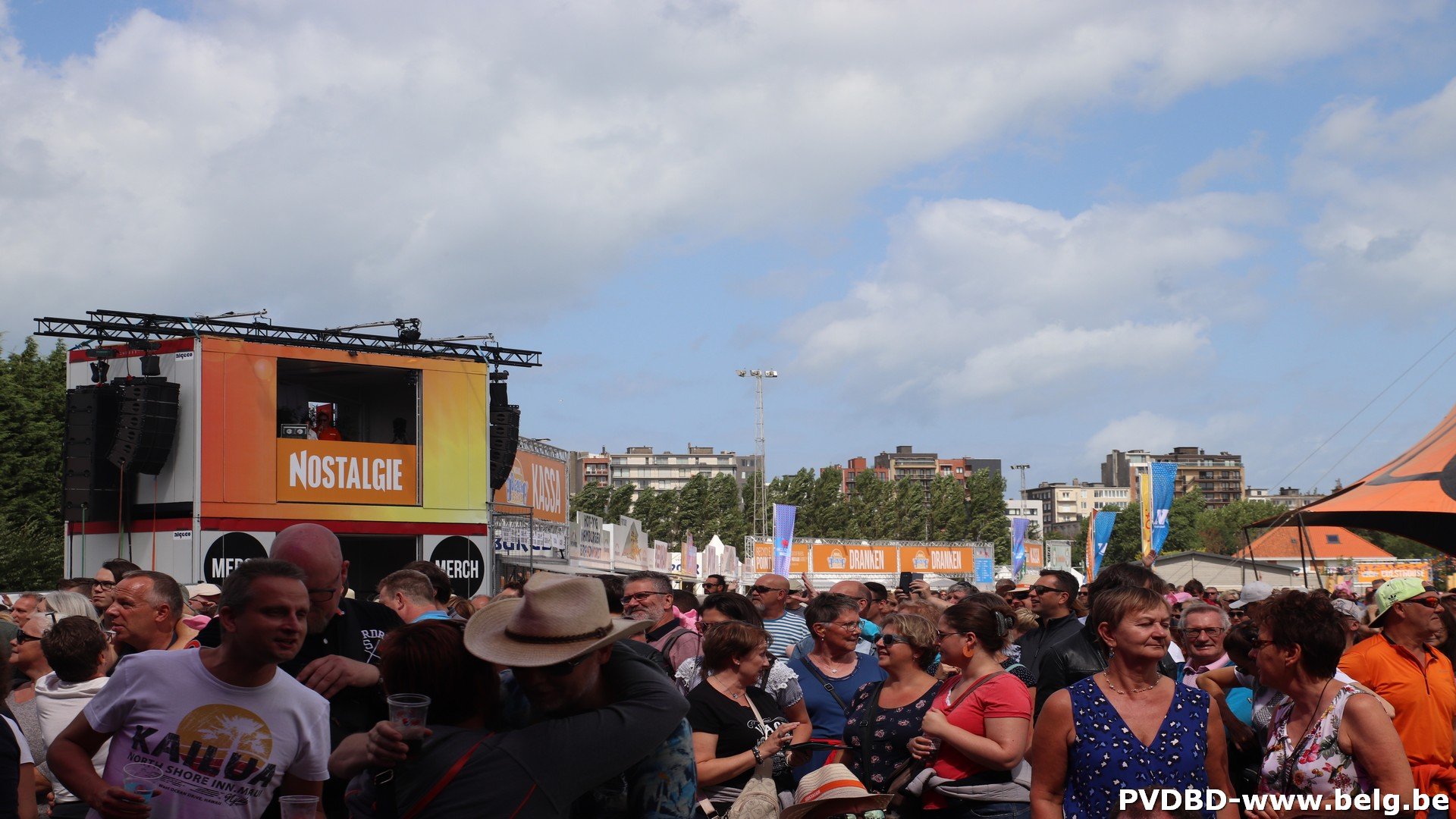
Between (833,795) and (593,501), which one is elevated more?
(593,501)

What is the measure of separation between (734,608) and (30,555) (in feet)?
105

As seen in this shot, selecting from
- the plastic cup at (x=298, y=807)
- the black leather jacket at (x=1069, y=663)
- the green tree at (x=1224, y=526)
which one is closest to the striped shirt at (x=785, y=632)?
the black leather jacket at (x=1069, y=663)

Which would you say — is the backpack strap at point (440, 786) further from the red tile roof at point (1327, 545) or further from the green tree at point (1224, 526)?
the green tree at point (1224, 526)

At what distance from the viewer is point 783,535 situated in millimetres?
33656

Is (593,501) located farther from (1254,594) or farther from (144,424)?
(1254,594)

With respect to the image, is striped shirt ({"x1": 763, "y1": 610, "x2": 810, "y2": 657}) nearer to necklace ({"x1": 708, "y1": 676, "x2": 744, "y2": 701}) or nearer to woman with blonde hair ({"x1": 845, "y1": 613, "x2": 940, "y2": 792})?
woman with blonde hair ({"x1": 845, "y1": 613, "x2": 940, "y2": 792})

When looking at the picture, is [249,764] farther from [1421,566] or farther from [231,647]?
[1421,566]

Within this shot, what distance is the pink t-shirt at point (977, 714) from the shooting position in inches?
196

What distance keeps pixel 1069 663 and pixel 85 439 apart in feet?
65.8

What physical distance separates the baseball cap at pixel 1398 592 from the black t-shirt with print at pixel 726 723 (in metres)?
2.81

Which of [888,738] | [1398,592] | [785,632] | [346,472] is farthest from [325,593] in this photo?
[346,472]

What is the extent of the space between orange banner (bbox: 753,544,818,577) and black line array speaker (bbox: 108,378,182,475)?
18370 mm

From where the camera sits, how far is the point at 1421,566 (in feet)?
133

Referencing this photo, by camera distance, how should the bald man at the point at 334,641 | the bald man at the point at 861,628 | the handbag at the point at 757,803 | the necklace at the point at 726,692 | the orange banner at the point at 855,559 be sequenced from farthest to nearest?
the orange banner at the point at 855,559, the bald man at the point at 861,628, the necklace at the point at 726,692, the handbag at the point at 757,803, the bald man at the point at 334,641
